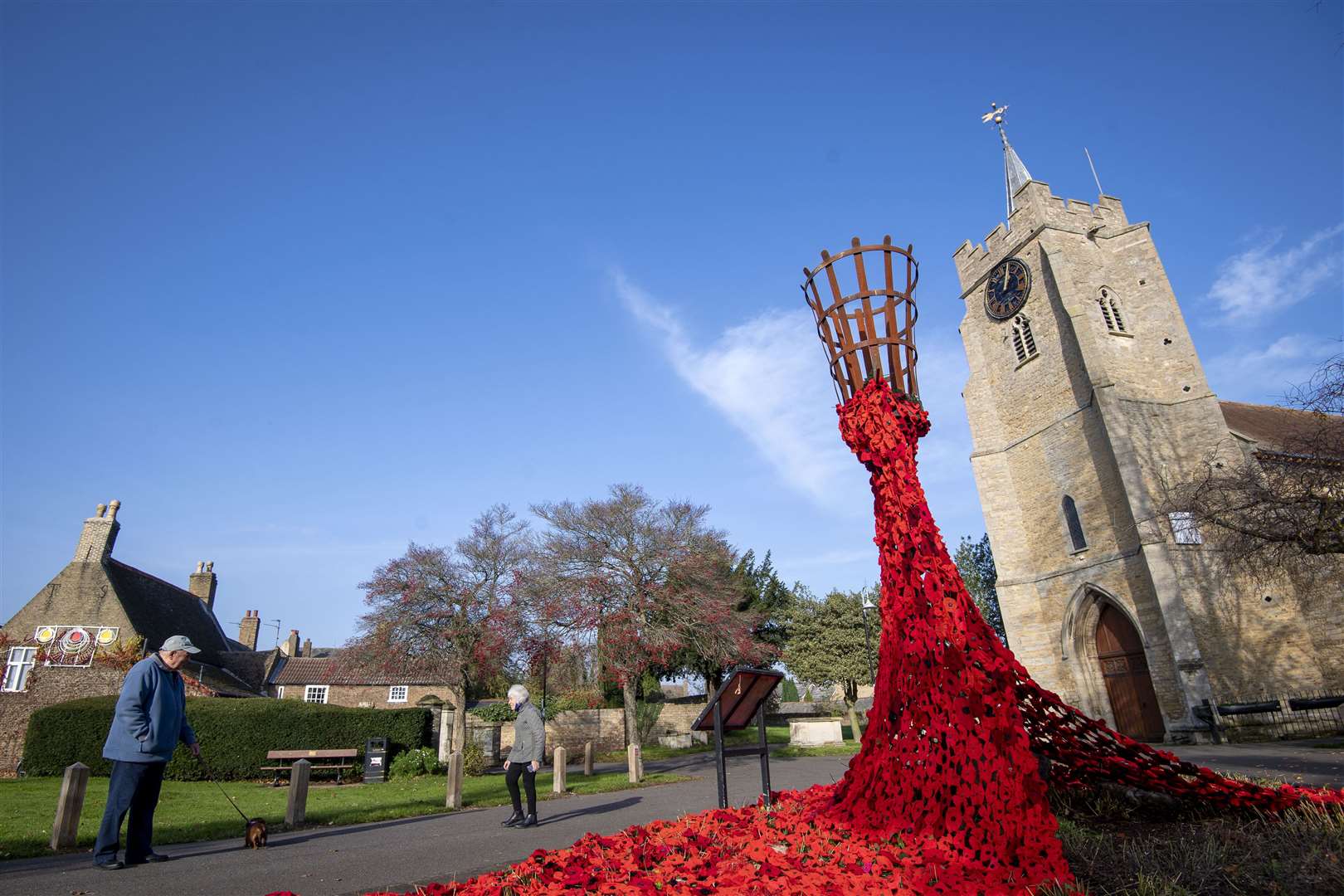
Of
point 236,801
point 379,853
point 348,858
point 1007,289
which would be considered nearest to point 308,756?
point 236,801

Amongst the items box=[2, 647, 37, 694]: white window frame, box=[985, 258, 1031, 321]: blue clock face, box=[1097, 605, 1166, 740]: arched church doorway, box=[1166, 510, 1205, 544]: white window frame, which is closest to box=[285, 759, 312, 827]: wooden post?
box=[1166, 510, 1205, 544]: white window frame

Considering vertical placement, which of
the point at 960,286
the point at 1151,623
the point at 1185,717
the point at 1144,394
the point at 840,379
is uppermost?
the point at 960,286

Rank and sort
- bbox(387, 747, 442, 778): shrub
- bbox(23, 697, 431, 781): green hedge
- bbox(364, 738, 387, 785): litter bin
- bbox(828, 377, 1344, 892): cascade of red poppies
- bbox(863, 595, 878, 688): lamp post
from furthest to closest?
bbox(863, 595, 878, 688): lamp post → bbox(387, 747, 442, 778): shrub → bbox(364, 738, 387, 785): litter bin → bbox(23, 697, 431, 781): green hedge → bbox(828, 377, 1344, 892): cascade of red poppies

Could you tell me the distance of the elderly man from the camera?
6141 millimetres

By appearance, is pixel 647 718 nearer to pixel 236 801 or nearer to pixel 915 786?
pixel 236 801

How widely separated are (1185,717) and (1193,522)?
211 inches

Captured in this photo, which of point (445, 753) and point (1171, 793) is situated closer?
point (1171, 793)

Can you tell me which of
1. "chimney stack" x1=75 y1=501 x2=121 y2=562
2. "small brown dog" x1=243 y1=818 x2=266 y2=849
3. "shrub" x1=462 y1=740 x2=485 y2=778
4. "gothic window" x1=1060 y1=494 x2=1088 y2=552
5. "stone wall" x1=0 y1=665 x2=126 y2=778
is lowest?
"shrub" x1=462 y1=740 x2=485 y2=778

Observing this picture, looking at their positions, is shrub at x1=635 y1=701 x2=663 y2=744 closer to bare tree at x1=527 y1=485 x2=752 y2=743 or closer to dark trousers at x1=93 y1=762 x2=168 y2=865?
bare tree at x1=527 y1=485 x2=752 y2=743

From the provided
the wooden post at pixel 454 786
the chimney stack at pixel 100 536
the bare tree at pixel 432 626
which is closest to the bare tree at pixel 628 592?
the bare tree at pixel 432 626

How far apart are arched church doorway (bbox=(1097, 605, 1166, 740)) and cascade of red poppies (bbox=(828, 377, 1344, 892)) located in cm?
1872

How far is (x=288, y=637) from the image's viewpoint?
44.4 meters

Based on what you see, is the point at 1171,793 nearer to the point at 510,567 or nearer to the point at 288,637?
the point at 510,567

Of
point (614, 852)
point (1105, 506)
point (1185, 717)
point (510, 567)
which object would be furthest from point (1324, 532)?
point (510, 567)
